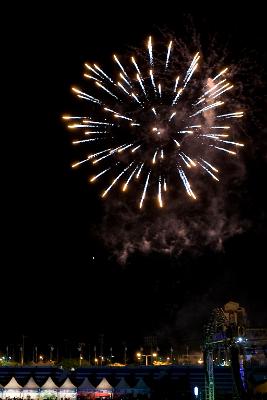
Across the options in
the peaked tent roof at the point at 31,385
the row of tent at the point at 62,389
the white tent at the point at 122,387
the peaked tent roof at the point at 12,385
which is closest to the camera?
the white tent at the point at 122,387

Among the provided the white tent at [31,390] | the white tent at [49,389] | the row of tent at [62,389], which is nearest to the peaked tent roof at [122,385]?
the row of tent at [62,389]

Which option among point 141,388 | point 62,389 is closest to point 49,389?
point 62,389

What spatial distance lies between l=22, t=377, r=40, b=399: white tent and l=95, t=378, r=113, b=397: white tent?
3.70 meters

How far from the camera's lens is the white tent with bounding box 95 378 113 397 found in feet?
101

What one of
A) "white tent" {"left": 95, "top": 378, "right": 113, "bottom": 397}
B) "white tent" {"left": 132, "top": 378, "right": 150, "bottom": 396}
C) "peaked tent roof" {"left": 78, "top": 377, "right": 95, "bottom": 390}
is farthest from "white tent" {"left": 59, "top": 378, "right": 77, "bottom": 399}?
"white tent" {"left": 132, "top": 378, "right": 150, "bottom": 396}

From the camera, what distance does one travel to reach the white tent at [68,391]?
31.1 meters

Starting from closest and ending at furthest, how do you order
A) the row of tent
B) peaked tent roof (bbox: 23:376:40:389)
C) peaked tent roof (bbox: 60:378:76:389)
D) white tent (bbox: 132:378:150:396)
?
white tent (bbox: 132:378:150:396)
the row of tent
peaked tent roof (bbox: 60:378:76:389)
peaked tent roof (bbox: 23:376:40:389)

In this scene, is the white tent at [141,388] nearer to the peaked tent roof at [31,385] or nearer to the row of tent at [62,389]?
the row of tent at [62,389]

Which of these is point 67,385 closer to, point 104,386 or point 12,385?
point 104,386

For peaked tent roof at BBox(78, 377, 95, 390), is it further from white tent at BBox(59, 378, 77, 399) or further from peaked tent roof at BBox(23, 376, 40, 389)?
peaked tent roof at BBox(23, 376, 40, 389)

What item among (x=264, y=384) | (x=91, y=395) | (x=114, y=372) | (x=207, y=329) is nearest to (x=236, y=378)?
(x=207, y=329)

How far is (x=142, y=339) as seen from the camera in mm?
76312

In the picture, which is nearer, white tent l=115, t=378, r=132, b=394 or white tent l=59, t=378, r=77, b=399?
white tent l=115, t=378, r=132, b=394

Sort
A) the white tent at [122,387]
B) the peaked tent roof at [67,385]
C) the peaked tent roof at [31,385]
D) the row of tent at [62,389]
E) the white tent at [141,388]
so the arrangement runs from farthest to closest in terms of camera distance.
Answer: the peaked tent roof at [31,385] < the peaked tent roof at [67,385] < the row of tent at [62,389] < the white tent at [122,387] < the white tent at [141,388]
